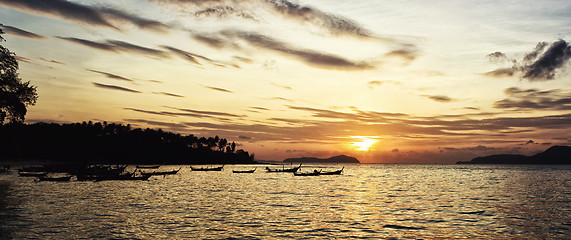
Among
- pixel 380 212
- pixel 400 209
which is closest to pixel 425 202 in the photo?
pixel 400 209

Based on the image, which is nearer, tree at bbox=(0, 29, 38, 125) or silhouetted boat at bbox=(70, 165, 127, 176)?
tree at bbox=(0, 29, 38, 125)

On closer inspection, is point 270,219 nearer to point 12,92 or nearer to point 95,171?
point 12,92

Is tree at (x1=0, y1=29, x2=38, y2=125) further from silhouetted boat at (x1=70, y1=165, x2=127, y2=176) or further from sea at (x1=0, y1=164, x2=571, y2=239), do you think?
silhouetted boat at (x1=70, y1=165, x2=127, y2=176)

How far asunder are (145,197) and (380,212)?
111ft

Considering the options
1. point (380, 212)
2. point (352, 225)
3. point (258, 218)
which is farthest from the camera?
point (380, 212)

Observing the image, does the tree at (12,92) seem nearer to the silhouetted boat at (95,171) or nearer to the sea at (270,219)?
the sea at (270,219)

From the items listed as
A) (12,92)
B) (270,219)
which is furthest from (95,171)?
(270,219)

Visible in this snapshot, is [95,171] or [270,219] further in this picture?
[95,171]

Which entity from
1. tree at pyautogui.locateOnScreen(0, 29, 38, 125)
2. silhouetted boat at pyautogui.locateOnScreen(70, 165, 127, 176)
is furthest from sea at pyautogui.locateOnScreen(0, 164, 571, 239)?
silhouetted boat at pyautogui.locateOnScreen(70, 165, 127, 176)

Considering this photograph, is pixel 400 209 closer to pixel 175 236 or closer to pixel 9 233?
pixel 175 236

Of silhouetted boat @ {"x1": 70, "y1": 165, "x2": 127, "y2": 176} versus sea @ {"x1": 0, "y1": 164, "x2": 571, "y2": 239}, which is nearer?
sea @ {"x1": 0, "y1": 164, "x2": 571, "y2": 239}

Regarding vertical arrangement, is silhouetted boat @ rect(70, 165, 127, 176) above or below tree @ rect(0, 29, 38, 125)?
below

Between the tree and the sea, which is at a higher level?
the tree

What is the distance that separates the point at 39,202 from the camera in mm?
47094
